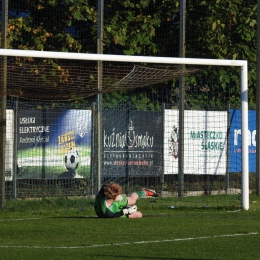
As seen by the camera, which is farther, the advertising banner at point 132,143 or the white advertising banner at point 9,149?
the advertising banner at point 132,143

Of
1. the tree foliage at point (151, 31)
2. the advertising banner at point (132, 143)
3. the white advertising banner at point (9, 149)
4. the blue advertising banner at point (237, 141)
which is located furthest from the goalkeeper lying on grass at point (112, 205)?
the blue advertising banner at point (237, 141)

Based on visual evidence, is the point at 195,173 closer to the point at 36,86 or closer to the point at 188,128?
the point at 188,128

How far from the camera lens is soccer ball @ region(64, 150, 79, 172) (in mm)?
18562

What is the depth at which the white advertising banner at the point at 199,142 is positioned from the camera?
64.7 ft

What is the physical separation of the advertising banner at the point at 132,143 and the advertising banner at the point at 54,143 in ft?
2.07

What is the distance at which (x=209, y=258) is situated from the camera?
9812 millimetres

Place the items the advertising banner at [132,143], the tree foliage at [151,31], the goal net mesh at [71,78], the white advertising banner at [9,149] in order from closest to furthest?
the goal net mesh at [71,78] < the white advertising banner at [9,149] < the advertising banner at [132,143] < the tree foliage at [151,31]

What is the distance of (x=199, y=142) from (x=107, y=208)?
19.3ft

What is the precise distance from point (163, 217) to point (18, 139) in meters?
4.43

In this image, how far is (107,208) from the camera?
14.7 metres

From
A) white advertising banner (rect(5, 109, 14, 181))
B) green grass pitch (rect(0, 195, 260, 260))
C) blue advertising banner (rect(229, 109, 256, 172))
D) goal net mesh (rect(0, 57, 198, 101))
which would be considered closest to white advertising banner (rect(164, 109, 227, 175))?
blue advertising banner (rect(229, 109, 256, 172))


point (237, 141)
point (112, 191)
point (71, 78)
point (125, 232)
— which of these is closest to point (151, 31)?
point (237, 141)

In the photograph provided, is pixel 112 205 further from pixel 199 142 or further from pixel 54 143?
pixel 199 142

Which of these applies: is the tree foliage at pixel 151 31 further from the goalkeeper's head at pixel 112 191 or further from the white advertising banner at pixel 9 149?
the goalkeeper's head at pixel 112 191
